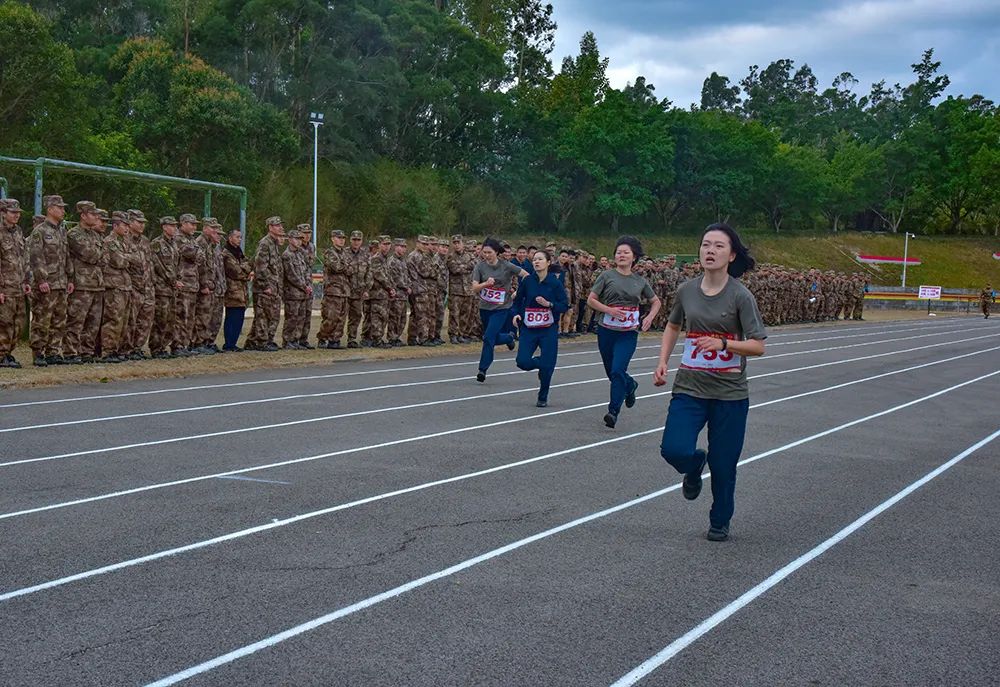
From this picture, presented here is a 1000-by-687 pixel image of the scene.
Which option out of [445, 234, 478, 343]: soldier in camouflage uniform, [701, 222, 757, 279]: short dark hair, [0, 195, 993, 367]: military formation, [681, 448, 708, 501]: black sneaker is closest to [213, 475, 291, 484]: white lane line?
[681, 448, 708, 501]: black sneaker

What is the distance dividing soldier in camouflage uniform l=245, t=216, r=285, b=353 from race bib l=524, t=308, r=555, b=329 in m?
7.31

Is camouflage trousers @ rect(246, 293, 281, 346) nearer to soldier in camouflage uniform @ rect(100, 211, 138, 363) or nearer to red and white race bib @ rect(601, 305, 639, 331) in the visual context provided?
soldier in camouflage uniform @ rect(100, 211, 138, 363)

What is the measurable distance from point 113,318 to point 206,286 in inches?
82.4

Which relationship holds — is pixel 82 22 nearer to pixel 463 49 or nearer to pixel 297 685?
pixel 463 49

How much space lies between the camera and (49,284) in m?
16.4

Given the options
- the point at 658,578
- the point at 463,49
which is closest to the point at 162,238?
the point at 658,578

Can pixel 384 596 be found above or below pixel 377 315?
below

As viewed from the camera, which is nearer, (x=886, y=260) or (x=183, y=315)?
(x=183, y=315)

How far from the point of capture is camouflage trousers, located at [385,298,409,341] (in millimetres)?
24531

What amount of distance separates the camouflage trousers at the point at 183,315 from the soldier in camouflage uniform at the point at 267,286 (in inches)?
68.0

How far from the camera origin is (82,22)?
6234 cm

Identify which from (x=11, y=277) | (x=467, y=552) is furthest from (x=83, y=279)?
(x=467, y=552)

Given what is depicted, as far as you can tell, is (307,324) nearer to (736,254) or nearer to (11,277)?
(11,277)

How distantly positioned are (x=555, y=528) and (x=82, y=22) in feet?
202
